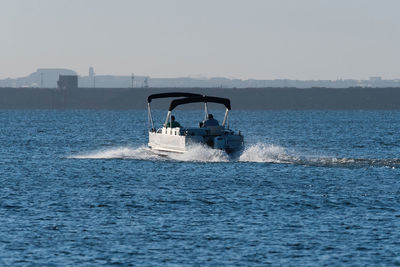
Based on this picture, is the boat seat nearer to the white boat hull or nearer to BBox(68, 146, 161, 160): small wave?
the white boat hull

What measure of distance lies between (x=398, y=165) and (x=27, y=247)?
28.5 meters

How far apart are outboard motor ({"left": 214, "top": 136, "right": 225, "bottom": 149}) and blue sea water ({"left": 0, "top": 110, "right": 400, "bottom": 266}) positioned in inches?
33.9

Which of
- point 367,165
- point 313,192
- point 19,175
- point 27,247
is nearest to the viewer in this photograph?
point 27,247

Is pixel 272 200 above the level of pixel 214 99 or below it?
below

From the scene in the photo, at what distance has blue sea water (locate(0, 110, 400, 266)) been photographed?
77.1 ft

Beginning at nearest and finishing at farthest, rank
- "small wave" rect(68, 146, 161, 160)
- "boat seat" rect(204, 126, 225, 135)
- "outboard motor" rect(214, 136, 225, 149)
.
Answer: "outboard motor" rect(214, 136, 225, 149), "boat seat" rect(204, 126, 225, 135), "small wave" rect(68, 146, 161, 160)

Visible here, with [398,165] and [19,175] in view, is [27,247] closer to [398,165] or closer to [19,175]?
[19,175]

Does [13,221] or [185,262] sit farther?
[13,221]

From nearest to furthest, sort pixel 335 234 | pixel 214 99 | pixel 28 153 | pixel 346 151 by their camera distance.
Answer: pixel 335 234
pixel 214 99
pixel 28 153
pixel 346 151

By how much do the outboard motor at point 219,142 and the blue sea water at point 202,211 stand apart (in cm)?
86

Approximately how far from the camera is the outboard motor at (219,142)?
46.5 meters

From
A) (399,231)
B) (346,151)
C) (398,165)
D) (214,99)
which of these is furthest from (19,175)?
(346,151)

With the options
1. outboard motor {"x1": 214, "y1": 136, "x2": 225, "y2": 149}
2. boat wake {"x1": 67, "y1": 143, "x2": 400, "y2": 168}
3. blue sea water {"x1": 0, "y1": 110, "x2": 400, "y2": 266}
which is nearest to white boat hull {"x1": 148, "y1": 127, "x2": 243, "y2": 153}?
outboard motor {"x1": 214, "y1": 136, "x2": 225, "y2": 149}

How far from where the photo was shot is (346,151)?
67.5m
